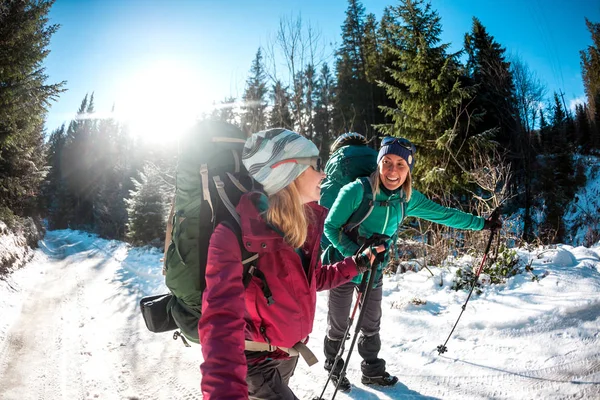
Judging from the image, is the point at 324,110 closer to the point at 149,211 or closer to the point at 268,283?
the point at 149,211

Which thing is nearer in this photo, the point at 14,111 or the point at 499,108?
the point at 14,111

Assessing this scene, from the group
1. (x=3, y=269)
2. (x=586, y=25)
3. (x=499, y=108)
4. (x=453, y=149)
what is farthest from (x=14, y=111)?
(x=586, y=25)

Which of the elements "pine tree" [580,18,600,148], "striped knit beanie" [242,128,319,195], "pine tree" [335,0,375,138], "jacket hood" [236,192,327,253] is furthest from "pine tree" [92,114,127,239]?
"pine tree" [580,18,600,148]

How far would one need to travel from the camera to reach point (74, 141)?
5997 cm

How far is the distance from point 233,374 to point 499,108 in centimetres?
1990

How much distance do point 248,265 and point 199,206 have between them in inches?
14.4

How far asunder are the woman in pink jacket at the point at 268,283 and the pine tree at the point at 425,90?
35.2 ft

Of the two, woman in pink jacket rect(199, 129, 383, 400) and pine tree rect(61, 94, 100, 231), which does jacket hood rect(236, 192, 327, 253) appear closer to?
woman in pink jacket rect(199, 129, 383, 400)

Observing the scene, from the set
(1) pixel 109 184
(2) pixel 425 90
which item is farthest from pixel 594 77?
(1) pixel 109 184

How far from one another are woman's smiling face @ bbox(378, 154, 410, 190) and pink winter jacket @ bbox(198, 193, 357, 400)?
1266 millimetres

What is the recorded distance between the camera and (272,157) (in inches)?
60.5

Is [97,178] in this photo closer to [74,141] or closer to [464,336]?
[74,141]

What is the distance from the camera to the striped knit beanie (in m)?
1.52

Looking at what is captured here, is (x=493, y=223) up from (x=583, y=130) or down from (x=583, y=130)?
down
